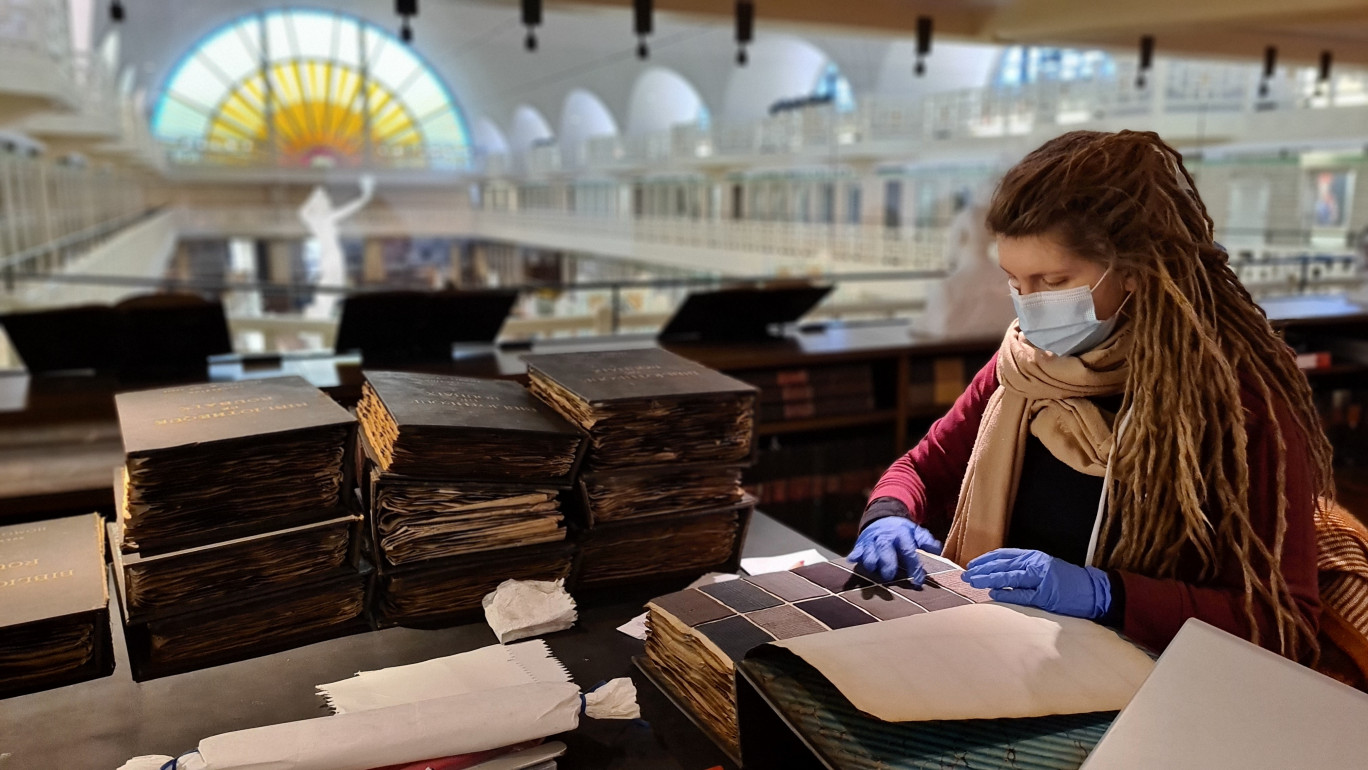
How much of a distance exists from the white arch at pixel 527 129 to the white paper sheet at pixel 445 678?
5.56m

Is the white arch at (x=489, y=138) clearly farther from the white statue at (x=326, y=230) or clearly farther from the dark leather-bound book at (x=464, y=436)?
the dark leather-bound book at (x=464, y=436)

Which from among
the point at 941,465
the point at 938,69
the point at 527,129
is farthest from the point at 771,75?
the point at 941,465

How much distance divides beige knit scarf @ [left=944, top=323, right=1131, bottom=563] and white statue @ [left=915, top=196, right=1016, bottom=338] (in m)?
2.67

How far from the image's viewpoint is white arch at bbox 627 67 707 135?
6.16 metres

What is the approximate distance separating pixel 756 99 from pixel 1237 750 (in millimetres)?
6171

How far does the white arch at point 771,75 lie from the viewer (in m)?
6.23

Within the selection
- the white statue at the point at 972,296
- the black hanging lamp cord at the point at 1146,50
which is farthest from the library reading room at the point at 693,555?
the black hanging lamp cord at the point at 1146,50

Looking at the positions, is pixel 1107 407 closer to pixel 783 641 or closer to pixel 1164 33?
pixel 783 641

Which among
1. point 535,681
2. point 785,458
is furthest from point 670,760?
point 785,458

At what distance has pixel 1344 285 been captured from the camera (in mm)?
6176

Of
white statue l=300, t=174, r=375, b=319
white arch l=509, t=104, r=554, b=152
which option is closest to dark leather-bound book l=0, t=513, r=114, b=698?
white arch l=509, t=104, r=554, b=152

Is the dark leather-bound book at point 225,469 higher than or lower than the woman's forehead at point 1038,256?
lower

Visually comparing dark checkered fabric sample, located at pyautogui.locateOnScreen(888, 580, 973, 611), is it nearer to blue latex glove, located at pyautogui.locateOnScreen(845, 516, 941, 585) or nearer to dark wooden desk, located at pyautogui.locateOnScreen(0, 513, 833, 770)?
blue latex glove, located at pyautogui.locateOnScreen(845, 516, 941, 585)

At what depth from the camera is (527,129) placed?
6320mm
